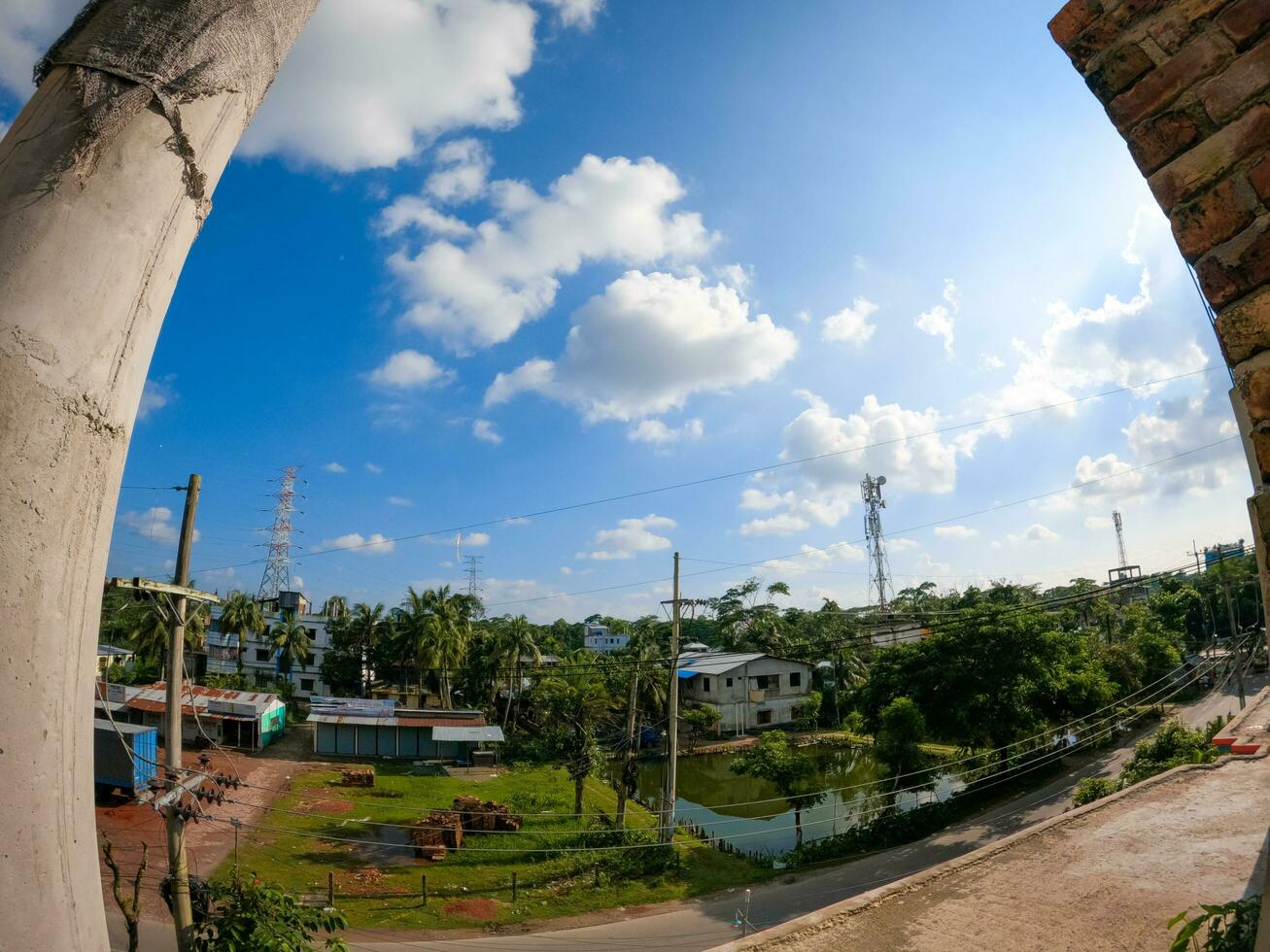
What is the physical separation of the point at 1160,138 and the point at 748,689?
130 ft

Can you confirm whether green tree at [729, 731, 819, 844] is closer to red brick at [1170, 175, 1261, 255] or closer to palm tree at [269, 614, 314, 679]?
red brick at [1170, 175, 1261, 255]

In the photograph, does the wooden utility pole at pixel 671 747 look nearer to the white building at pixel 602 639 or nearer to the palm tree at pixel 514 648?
the palm tree at pixel 514 648

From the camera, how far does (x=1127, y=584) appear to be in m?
15.1

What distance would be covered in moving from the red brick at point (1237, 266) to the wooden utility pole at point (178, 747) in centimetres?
909

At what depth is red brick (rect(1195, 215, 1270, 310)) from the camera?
1524 millimetres

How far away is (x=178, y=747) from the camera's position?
821 cm

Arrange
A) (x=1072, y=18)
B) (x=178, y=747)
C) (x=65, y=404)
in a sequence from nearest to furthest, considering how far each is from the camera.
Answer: (x=65, y=404) < (x=1072, y=18) < (x=178, y=747)

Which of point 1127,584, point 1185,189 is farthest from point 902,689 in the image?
point 1185,189

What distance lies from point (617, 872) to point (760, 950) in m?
13.5

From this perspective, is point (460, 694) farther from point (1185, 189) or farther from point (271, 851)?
point (1185, 189)

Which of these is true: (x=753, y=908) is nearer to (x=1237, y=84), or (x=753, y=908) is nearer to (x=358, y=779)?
(x=358, y=779)

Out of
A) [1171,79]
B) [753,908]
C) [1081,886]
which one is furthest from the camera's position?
[753,908]

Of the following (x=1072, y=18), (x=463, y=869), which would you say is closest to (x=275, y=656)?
(x=463, y=869)

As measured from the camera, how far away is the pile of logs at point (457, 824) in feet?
61.2
